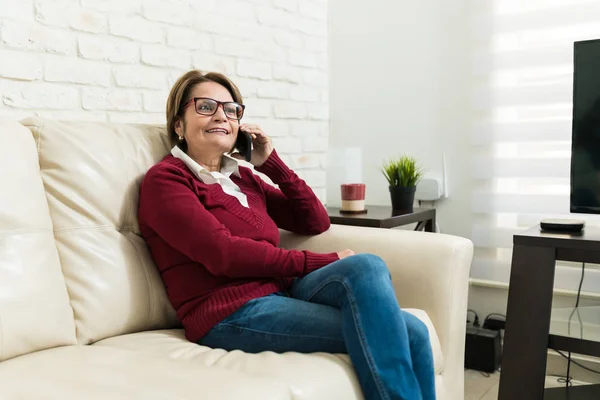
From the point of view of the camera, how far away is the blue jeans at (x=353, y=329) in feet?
4.45

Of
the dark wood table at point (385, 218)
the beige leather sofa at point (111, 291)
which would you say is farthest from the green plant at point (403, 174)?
the beige leather sofa at point (111, 291)

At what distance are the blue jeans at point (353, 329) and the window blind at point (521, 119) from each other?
1.13 metres

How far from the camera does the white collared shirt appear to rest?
67.7 inches

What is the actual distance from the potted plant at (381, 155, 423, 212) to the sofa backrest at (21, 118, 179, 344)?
1.11 metres

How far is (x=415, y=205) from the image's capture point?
9.04ft

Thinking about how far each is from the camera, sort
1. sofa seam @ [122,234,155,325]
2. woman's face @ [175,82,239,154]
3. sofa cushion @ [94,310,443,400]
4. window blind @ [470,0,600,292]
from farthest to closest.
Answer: window blind @ [470,0,600,292]
woman's face @ [175,82,239,154]
sofa seam @ [122,234,155,325]
sofa cushion @ [94,310,443,400]

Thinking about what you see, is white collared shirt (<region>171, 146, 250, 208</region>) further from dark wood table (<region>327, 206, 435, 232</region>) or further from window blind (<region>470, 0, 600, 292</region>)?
window blind (<region>470, 0, 600, 292</region>)

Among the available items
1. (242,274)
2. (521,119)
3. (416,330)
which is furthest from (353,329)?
(521,119)

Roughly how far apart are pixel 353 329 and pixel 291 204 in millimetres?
690

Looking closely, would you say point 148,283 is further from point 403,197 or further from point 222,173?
point 403,197

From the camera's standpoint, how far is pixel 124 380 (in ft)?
3.75

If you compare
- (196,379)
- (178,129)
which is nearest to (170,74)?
(178,129)

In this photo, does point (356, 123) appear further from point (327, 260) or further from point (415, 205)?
point (327, 260)

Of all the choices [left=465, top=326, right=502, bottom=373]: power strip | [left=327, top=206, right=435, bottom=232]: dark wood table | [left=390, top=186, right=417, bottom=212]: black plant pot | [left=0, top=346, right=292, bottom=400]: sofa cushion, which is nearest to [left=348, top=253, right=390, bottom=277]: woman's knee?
[left=0, top=346, right=292, bottom=400]: sofa cushion
